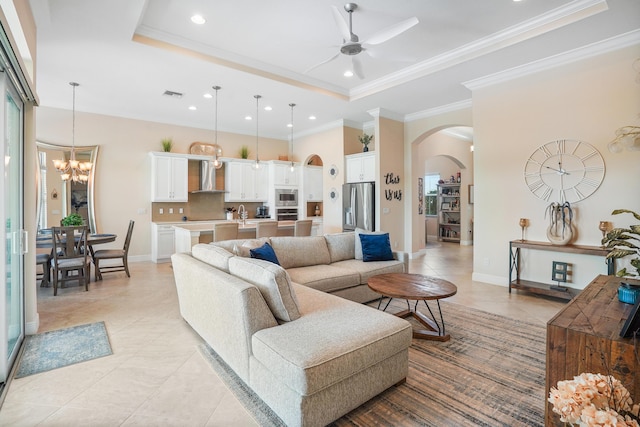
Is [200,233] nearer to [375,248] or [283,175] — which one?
[375,248]

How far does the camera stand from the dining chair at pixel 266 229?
536 cm

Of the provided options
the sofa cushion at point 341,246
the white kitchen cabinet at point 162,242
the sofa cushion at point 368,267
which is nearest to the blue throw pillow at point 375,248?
the sofa cushion at point 368,267

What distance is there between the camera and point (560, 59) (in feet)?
13.8

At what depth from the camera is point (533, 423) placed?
1856mm

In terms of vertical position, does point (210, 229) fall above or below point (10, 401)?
above

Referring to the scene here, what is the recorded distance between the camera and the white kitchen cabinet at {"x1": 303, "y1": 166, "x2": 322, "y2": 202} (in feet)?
27.8

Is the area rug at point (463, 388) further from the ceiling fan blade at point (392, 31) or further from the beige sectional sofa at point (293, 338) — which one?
the ceiling fan blade at point (392, 31)

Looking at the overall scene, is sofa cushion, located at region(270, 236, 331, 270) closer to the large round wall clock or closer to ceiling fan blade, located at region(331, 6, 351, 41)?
ceiling fan blade, located at region(331, 6, 351, 41)

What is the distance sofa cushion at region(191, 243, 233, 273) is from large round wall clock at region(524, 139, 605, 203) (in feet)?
14.2

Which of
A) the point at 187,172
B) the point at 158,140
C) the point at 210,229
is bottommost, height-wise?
the point at 210,229

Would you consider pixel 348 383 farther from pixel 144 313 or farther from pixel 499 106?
pixel 499 106

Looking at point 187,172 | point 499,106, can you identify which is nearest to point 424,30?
point 499,106

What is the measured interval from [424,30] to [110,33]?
3.65 m

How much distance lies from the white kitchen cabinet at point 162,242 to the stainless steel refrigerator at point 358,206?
3.84 meters
